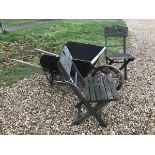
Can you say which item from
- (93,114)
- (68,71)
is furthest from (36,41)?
(93,114)

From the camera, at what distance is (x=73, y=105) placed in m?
8.90

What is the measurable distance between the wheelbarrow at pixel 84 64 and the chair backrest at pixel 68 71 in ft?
0.76

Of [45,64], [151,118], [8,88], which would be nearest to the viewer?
[151,118]

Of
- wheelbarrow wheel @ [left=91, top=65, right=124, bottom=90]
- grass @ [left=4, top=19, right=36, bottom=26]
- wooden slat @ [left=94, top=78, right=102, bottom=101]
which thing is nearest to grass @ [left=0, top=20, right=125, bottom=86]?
wheelbarrow wheel @ [left=91, top=65, right=124, bottom=90]

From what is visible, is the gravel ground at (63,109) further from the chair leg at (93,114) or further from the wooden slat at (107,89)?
the wooden slat at (107,89)

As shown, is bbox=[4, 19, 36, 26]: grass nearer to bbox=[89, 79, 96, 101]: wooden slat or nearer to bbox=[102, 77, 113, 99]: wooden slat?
bbox=[89, 79, 96, 101]: wooden slat

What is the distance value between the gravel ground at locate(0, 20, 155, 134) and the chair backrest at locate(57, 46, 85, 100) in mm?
704

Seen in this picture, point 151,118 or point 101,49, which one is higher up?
point 101,49

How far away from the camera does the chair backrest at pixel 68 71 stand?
299 inches

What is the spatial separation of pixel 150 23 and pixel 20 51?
12971 mm

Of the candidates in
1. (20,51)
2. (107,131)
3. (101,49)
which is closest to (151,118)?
(107,131)

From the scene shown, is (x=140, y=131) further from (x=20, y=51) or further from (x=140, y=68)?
(x=20, y=51)

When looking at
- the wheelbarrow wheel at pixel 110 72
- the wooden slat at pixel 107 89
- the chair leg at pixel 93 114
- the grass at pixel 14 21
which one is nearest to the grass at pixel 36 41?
the wheelbarrow wheel at pixel 110 72

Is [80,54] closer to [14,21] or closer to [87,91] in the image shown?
[87,91]
